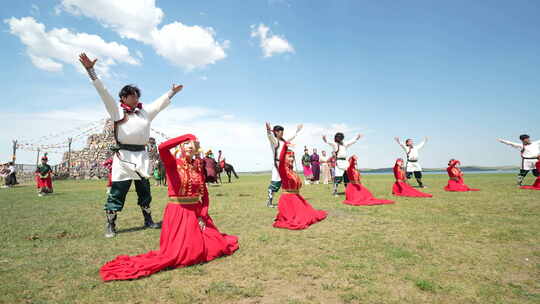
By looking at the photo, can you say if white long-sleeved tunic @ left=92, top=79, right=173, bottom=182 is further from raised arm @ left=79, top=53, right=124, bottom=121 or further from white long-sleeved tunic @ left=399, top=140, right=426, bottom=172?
white long-sleeved tunic @ left=399, top=140, right=426, bottom=172

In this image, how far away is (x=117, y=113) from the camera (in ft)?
17.7

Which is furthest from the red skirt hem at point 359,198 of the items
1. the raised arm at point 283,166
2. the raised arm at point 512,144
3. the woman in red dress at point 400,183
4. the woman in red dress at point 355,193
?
the raised arm at point 512,144

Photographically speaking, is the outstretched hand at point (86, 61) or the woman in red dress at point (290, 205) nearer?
the outstretched hand at point (86, 61)

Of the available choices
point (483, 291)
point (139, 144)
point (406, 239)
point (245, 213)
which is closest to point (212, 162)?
point (245, 213)

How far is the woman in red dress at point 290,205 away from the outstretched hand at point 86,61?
4.12 meters

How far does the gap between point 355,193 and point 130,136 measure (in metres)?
6.95

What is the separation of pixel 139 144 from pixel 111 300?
341 cm

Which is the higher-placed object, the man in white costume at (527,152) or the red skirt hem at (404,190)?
the man in white costume at (527,152)

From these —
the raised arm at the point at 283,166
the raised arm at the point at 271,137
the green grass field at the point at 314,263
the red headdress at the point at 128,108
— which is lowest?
the green grass field at the point at 314,263

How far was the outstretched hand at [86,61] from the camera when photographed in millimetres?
5160

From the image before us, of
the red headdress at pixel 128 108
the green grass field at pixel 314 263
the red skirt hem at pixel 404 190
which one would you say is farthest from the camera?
the red skirt hem at pixel 404 190

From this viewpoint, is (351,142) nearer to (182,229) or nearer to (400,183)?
(400,183)

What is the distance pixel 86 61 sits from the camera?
17.0 feet

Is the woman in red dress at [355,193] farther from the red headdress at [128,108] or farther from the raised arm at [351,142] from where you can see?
the red headdress at [128,108]
